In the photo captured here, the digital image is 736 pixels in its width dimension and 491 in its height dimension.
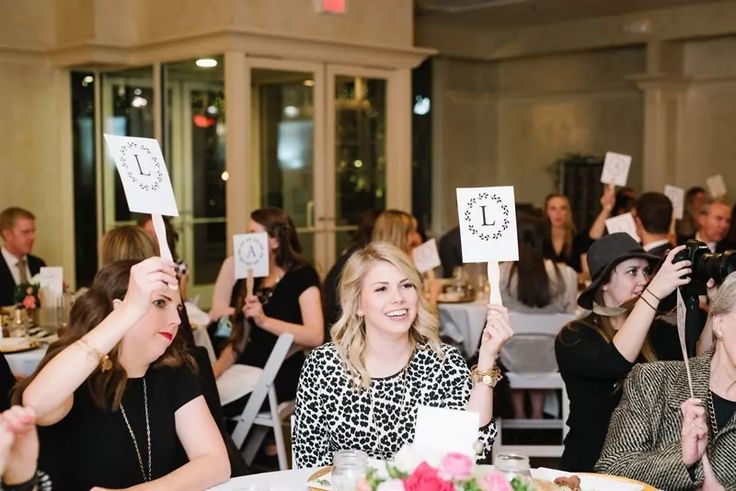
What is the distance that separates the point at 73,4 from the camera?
8812 millimetres

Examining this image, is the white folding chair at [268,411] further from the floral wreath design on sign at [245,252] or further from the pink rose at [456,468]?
the pink rose at [456,468]

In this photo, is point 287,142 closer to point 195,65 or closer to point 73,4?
point 195,65

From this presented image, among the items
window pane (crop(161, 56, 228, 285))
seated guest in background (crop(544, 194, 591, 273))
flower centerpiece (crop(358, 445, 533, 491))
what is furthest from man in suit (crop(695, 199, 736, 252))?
flower centerpiece (crop(358, 445, 533, 491))

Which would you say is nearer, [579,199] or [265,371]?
[265,371]

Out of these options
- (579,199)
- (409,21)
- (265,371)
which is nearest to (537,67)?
(579,199)

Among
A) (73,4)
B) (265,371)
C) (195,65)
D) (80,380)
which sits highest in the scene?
(73,4)

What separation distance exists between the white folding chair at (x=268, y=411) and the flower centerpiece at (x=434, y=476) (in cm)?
291

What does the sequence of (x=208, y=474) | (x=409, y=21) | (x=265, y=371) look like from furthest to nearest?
(x=409, y=21) < (x=265, y=371) < (x=208, y=474)

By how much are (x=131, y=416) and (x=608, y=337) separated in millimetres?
1687

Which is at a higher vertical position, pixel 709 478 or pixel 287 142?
pixel 287 142

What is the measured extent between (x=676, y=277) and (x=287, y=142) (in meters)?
5.26

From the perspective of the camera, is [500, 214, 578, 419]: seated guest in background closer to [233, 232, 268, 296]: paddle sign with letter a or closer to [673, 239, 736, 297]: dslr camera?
[233, 232, 268, 296]: paddle sign with letter a

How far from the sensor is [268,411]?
5402 millimetres

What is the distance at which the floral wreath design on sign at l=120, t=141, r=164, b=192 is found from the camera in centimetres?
266
